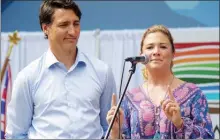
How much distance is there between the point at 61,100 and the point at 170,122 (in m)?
0.50

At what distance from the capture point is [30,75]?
2.55 m

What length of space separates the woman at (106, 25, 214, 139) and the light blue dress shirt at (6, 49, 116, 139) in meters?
0.12

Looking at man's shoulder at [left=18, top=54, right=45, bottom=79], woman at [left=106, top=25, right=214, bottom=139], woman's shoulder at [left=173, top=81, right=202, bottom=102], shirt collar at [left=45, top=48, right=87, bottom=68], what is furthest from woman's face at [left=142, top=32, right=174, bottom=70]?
man's shoulder at [left=18, top=54, right=45, bottom=79]

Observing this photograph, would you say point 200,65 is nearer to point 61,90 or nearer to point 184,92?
point 184,92

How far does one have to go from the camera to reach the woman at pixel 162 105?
264cm

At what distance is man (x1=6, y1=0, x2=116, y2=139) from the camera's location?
2.51 metres

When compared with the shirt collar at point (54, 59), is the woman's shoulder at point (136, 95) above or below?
below

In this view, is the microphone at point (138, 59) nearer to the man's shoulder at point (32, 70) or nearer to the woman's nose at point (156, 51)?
the woman's nose at point (156, 51)

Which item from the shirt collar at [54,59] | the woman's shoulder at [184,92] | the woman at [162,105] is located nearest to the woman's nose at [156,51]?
the woman at [162,105]

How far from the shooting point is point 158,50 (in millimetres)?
2801

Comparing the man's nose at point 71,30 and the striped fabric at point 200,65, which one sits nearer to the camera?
the man's nose at point 71,30

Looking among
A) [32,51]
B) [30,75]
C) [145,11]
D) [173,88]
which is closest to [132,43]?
[32,51]

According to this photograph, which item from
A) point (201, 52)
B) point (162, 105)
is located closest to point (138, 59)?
Result: point (162, 105)

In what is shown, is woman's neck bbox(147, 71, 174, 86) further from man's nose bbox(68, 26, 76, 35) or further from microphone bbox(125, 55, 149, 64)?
man's nose bbox(68, 26, 76, 35)
